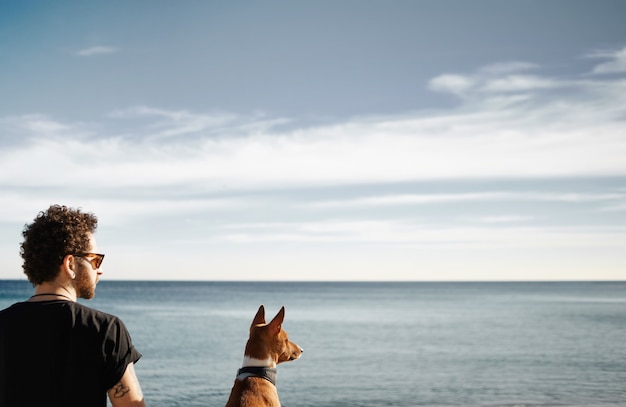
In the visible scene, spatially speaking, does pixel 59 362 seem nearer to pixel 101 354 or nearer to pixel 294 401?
pixel 101 354

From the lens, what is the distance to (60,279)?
296cm

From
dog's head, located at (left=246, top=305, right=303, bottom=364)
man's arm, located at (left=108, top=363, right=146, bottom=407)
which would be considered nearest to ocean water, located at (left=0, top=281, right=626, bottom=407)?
dog's head, located at (left=246, top=305, right=303, bottom=364)

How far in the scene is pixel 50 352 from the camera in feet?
9.24

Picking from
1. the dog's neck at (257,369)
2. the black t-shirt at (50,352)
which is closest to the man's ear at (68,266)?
the black t-shirt at (50,352)

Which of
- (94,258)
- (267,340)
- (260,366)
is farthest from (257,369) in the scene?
(94,258)

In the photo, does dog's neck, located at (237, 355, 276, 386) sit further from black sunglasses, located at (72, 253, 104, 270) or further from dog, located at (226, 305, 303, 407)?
black sunglasses, located at (72, 253, 104, 270)

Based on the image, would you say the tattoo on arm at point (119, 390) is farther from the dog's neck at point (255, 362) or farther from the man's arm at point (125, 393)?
the dog's neck at point (255, 362)

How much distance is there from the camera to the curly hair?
295 cm

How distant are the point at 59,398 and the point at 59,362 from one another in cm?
15

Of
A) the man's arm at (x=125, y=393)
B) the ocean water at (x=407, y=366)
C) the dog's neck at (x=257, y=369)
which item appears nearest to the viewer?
the man's arm at (x=125, y=393)

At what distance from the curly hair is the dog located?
7.10ft

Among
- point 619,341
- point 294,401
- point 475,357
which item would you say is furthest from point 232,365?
point 619,341

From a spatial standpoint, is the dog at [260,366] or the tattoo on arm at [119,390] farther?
the dog at [260,366]

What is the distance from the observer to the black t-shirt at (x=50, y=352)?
2.81 m
